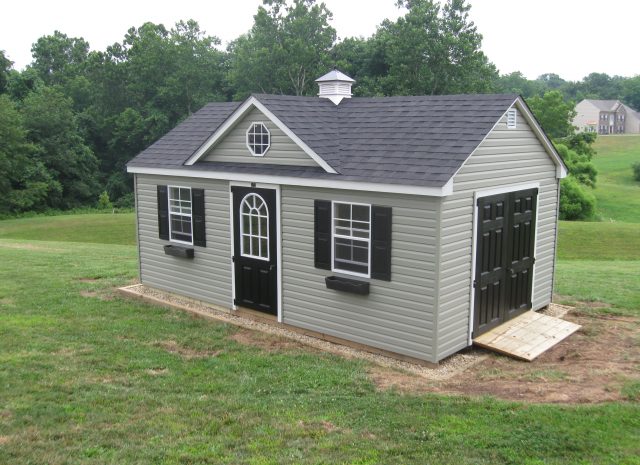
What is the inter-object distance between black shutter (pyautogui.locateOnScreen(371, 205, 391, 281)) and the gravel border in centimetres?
125

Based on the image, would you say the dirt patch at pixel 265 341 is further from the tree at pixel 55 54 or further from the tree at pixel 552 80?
the tree at pixel 552 80

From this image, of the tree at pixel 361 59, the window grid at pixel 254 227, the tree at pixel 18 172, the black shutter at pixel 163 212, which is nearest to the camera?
the window grid at pixel 254 227

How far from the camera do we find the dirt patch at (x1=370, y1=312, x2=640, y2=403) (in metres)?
7.56

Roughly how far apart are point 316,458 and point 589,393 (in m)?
3.80

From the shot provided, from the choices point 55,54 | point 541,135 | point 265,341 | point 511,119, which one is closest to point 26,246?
point 265,341

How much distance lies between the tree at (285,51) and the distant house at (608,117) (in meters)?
62.7

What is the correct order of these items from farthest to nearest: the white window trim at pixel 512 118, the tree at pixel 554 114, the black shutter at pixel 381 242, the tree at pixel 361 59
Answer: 1. the tree at pixel 554 114
2. the tree at pixel 361 59
3. the white window trim at pixel 512 118
4. the black shutter at pixel 381 242

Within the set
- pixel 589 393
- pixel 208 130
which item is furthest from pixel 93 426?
pixel 208 130

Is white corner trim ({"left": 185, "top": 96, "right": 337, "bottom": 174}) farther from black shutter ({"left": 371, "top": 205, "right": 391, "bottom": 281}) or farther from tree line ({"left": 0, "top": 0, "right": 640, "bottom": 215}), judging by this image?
tree line ({"left": 0, "top": 0, "right": 640, "bottom": 215})

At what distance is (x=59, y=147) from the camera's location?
44.6 metres

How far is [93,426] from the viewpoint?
636cm

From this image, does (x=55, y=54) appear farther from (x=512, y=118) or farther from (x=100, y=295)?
(x=512, y=118)

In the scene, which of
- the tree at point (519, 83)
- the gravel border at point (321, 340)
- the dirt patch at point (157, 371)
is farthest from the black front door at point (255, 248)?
the tree at point (519, 83)

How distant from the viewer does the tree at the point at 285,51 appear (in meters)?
46.5
